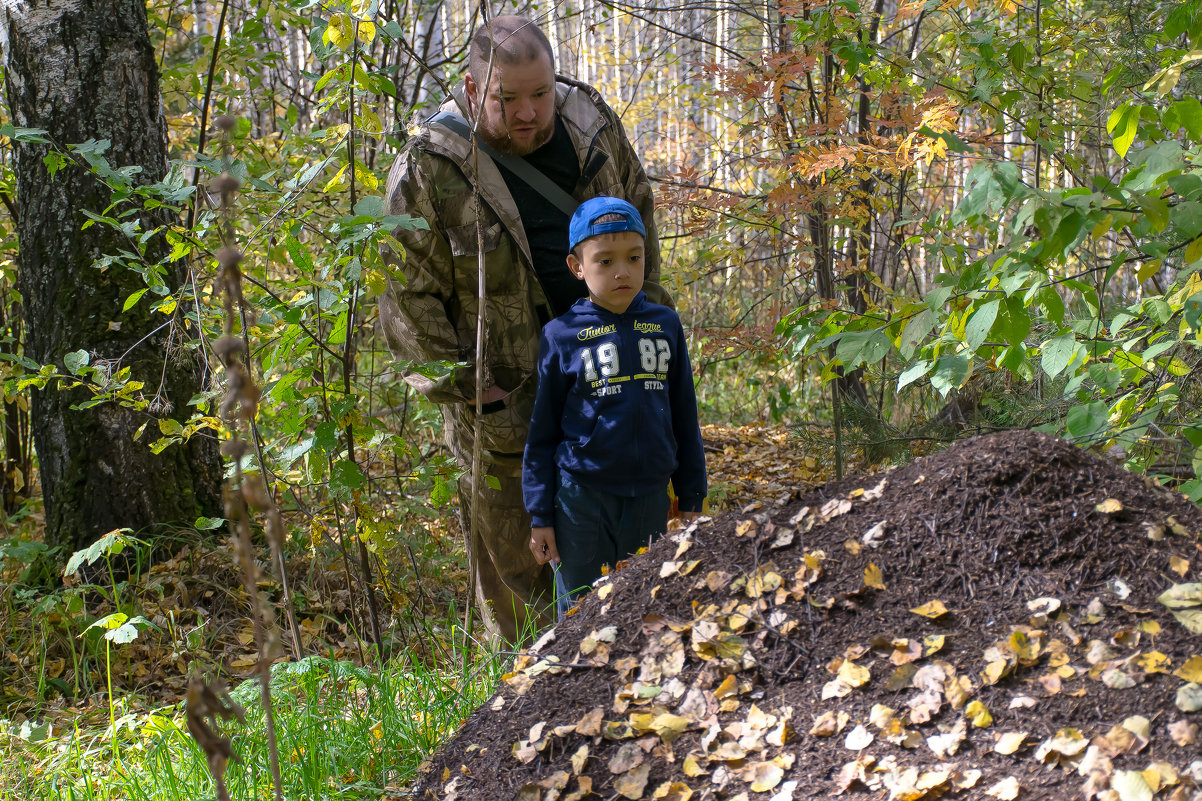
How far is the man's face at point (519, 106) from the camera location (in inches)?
108

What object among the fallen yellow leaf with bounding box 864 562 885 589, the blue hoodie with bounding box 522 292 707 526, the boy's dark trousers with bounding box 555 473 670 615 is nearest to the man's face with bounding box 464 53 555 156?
the blue hoodie with bounding box 522 292 707 526

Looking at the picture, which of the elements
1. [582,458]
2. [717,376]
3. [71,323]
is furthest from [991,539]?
[717,376]

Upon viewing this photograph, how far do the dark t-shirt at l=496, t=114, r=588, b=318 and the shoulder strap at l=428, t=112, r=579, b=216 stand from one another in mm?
23

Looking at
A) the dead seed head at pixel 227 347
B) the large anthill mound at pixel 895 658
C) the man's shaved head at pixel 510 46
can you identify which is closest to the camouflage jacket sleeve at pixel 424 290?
the man's shaved head at pixel 510 46

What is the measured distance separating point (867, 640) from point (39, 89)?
413 cm

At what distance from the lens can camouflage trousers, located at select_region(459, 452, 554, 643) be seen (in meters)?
3.38

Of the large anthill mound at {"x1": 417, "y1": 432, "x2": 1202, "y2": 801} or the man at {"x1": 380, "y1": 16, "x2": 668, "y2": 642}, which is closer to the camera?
the large anthill mound at {"x1": 417, "y1": 432, "x2": 1202, "y2": 801}

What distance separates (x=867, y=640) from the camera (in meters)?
1.84

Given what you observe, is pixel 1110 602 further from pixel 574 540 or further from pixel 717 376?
pixel 717 376

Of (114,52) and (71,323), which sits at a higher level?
(114,52)

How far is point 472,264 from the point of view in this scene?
123 inches

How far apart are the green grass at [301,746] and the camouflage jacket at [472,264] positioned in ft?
3.16

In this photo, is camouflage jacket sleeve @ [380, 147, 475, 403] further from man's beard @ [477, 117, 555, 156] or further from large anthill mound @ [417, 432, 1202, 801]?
large anthill mound @ [417, 432, 1202, 801]

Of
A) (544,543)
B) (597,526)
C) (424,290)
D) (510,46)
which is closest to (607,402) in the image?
(597,526)
